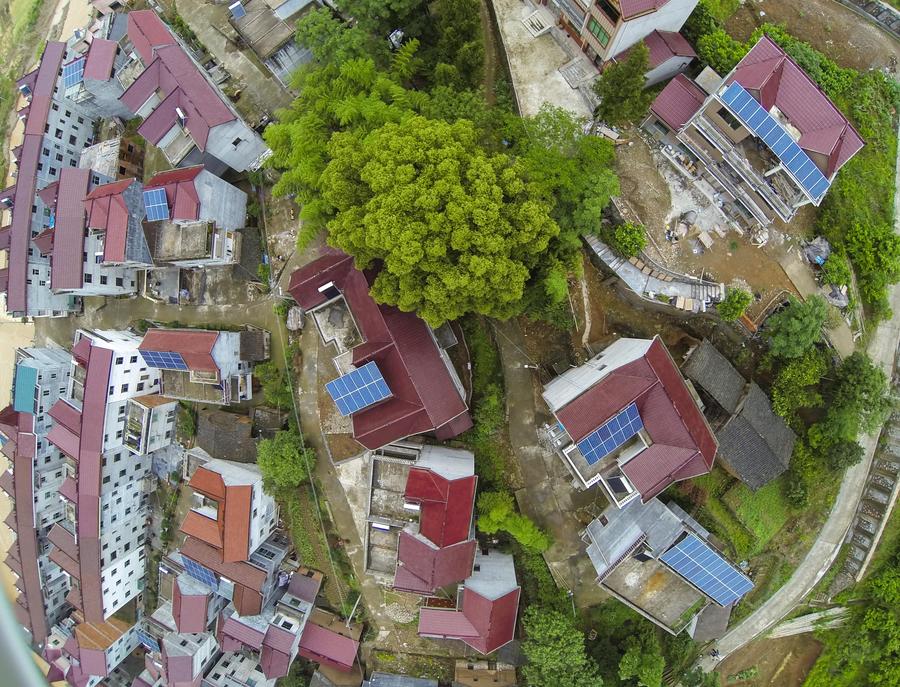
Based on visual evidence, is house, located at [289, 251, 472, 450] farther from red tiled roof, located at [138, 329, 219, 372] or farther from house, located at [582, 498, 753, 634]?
house, located at [582, 498, 753, 634]

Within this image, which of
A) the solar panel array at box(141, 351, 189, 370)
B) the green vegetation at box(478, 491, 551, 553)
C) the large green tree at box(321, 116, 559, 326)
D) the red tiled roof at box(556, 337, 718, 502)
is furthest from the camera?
the solar panel array at box(141, 351, 189, 370)

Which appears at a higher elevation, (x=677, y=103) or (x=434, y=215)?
(x=677, y=103)

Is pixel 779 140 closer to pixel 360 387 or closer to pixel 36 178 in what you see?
pixel 360 387

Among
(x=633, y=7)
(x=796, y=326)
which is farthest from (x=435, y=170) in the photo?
(x=796, y=326)

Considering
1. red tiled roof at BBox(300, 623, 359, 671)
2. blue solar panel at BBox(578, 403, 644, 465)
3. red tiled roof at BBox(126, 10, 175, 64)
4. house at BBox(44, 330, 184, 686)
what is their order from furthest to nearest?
red tiled roof at BBox(300, 623, 359, 671)
house at BBox(44, 330, 184, 686)
red tiled roof at BBox(126, 10, 175, 64)
blue solar panel at BBox(578, 403, 644, 465)

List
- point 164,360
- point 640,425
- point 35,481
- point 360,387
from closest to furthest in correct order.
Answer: point 640,425 < point 360,387 < point 164,360 < point 35,481

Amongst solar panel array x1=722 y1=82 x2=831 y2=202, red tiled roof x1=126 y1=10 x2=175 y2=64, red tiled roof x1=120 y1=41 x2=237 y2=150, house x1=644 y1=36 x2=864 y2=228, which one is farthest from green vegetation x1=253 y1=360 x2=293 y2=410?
solar panel array x1=722 y1=82 x2=831 y2=202

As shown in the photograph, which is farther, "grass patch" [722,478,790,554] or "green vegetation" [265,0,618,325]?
"grass patch" [722,478,790,554]
